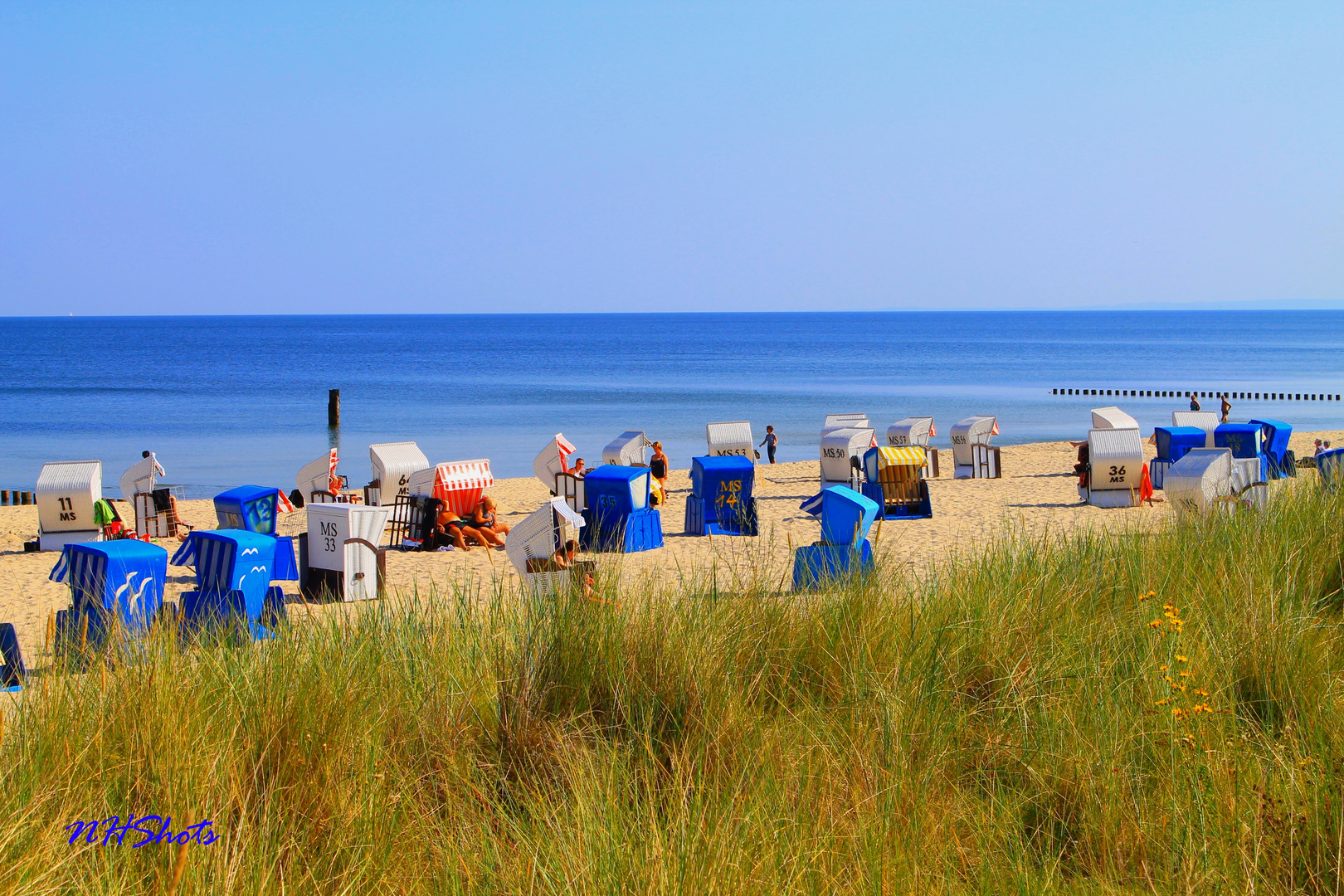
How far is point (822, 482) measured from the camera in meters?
20.4

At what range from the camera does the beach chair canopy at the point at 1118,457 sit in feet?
57.5

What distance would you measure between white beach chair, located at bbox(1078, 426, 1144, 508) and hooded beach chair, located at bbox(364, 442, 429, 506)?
37.0 ft

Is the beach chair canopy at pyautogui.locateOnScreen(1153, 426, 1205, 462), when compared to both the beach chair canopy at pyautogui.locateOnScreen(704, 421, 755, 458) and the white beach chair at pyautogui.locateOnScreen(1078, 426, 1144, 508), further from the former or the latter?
the beach chair canopy at pyautogui.locateOnScreen(704, 421, 755, 458)

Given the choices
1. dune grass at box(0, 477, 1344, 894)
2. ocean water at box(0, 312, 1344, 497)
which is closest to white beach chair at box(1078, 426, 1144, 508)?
dune grass at box(0, 477, 1344, 894)

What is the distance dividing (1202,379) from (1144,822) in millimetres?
77240

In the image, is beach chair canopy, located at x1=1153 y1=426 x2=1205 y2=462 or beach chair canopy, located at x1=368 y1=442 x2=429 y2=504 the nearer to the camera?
beach chair canopy, located at x1=368 y1=442 x2=429 y2=504

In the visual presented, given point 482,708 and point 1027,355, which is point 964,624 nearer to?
point 482,708

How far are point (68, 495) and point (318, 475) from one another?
15.1 feet

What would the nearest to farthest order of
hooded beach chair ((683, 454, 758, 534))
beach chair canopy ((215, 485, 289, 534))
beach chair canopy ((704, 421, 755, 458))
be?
beach chair canopy ((215, 485, 289, 534)), hooded beach chair ((683, 454, 758, 534)), beach chair canopy ((704, 421, 755, 458))

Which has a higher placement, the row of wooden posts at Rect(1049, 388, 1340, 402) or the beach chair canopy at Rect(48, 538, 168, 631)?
the row of wooden posts at Rect(1049, 388, 1340, 402)

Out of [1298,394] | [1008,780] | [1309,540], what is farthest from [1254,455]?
[1298,394]

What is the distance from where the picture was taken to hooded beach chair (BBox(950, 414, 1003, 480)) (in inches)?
943

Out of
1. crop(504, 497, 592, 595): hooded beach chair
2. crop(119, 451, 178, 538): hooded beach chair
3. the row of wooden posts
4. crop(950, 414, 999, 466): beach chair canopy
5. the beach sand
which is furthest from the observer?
the row of wooden posts

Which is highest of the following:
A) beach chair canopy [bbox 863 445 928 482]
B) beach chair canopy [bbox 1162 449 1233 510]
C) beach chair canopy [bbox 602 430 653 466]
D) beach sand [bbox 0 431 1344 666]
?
beach chair canopy [bbox 602 430 653 466]
